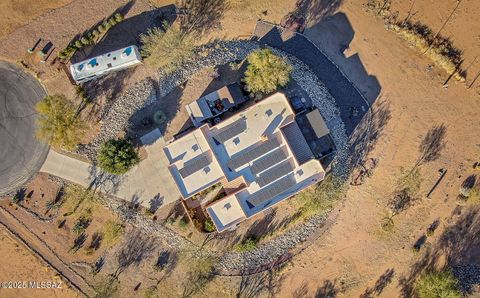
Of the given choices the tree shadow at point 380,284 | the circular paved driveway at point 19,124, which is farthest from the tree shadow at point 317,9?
the circular paved driveway at point 19,124

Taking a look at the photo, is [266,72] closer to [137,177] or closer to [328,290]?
[137,177]

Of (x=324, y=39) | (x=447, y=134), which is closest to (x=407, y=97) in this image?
(x=447, y=134)

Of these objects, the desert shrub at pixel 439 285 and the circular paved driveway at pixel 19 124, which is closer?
the desert shrub at pixel 439 285

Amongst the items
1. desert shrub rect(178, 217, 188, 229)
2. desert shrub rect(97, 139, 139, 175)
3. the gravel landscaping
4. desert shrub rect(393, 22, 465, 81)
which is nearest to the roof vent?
the gravel landscaping

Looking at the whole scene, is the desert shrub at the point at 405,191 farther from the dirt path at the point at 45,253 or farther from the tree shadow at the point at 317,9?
the dirt path at the point at 45,253

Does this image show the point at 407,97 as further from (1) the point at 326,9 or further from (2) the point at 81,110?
(2) the point at 81,110

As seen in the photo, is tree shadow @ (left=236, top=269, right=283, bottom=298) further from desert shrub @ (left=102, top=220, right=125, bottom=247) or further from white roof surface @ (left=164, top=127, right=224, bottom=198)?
desert shrub @ (left=102, top=220, right=125, bottom=247)
